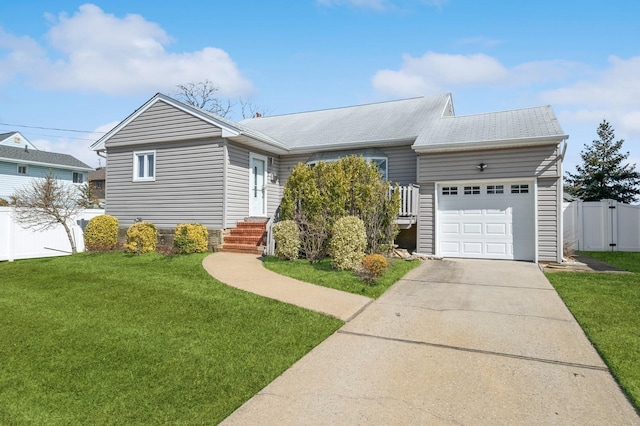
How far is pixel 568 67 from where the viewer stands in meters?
11.6

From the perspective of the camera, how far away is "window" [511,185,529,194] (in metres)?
10.8

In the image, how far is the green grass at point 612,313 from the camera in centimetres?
366

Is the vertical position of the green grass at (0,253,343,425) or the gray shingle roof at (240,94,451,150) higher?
the gray shingle roof at (240,94,451,150)

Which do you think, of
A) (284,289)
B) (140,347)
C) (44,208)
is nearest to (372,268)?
(284,289)

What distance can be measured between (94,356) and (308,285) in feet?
12.5

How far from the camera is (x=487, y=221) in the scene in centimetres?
1110

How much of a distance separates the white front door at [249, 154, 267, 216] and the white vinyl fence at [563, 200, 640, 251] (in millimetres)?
11271

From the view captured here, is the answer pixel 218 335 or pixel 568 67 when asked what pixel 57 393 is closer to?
pixel 218 335

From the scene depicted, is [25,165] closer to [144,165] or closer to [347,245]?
[144,165]

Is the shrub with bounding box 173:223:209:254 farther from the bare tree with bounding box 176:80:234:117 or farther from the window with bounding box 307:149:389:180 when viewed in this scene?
the bare tree with bounding box 176:80:234:117

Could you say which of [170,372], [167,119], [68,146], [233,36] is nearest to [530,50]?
[233,36]

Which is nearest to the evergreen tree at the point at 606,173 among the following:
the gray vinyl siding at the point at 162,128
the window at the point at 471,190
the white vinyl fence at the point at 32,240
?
the window at the point at 471,190

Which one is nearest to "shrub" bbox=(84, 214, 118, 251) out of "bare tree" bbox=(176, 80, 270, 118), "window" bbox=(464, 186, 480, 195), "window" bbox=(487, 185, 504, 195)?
"window" bbox=(464, 186, 480, 195)

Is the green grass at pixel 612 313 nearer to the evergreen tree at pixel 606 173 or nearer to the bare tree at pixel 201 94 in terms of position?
the evergreen tree at pixel 606 173
